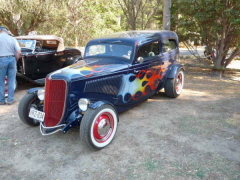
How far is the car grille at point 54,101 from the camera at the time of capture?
350 centimetres

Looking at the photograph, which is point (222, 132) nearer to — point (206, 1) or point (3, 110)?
point (3, 110)

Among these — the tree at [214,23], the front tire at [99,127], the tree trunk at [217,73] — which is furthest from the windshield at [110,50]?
the tree trunk at [217,73]

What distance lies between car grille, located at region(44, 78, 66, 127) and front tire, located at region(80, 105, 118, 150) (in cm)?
53

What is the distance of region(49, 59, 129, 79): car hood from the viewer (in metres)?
3.62

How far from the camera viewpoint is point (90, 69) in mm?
3955

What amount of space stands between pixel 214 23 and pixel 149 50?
4852mm

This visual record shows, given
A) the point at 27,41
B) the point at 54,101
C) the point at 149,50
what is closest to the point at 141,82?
the point at 149,50

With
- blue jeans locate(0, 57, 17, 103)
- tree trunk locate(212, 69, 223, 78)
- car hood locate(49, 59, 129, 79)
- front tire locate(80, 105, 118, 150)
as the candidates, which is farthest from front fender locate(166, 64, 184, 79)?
tree trunk locate(212, 69, 223, 78)

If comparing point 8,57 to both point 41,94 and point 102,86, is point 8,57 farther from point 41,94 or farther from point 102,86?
point 102,86

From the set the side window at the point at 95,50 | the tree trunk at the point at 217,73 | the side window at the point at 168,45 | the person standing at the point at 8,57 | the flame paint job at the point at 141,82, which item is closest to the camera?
the flame paint job at the point at 141,82

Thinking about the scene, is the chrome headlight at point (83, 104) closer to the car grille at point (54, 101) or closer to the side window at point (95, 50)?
the car grille at point (54, 101)

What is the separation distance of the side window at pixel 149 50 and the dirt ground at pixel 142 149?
1.31 metres

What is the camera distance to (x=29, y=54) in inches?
257

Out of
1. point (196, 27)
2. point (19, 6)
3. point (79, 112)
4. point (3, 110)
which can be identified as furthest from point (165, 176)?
point (19, 6)
